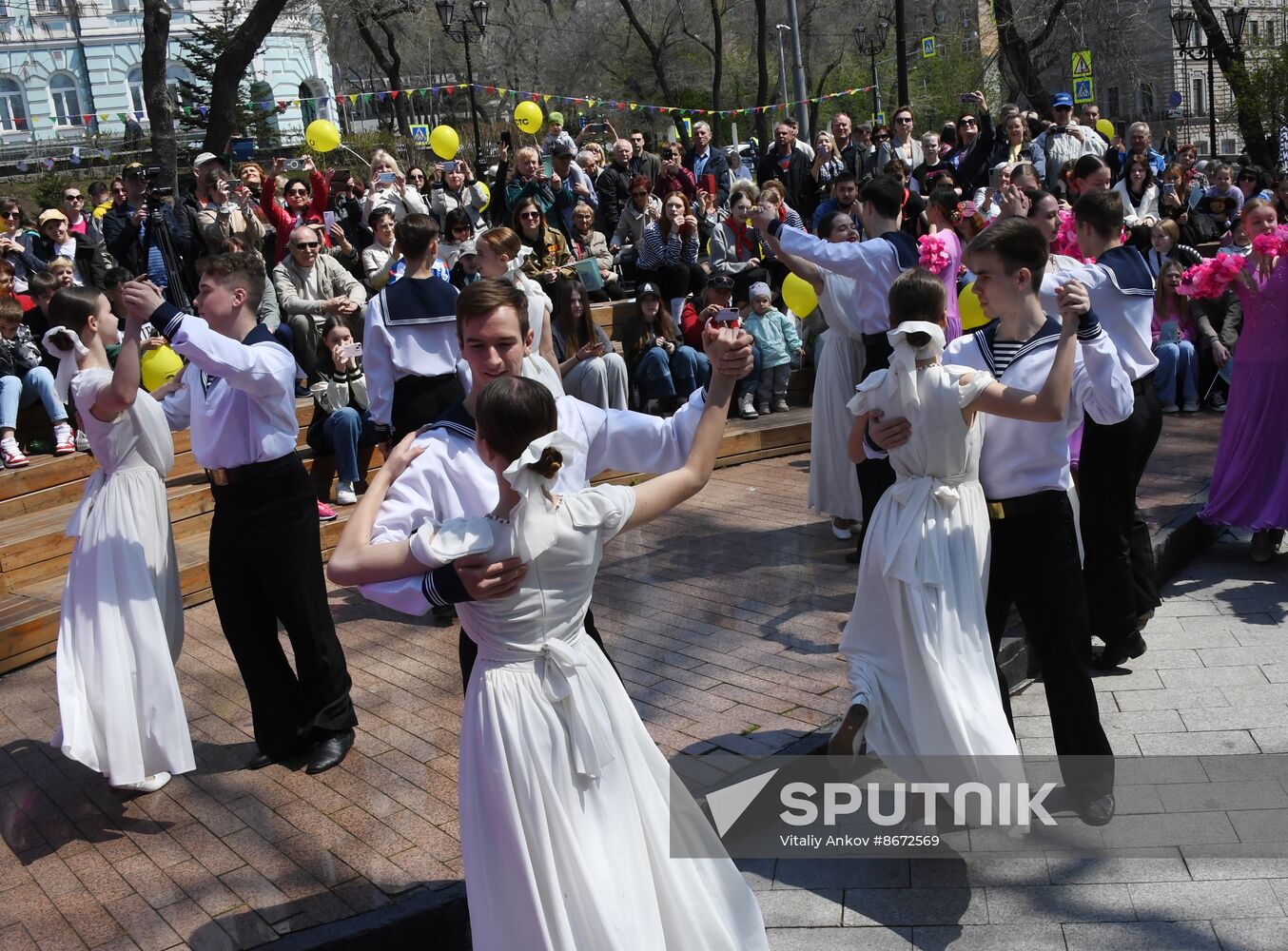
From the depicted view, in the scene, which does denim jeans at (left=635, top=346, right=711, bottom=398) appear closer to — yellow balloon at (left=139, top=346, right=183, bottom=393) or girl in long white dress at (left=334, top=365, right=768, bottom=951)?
yellow balloon at (left=139, top=346, right=183, bottom=393)

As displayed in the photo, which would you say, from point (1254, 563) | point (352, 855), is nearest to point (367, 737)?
point (352, 855)

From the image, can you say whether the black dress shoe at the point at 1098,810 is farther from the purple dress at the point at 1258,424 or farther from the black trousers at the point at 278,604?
the purple dress at the point at 1258,424

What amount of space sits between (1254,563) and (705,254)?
23.1ft

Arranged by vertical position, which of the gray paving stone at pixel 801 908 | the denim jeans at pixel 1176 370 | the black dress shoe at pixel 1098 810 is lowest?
the gray paving stone at pixel 801 908

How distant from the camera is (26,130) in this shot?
63.2m

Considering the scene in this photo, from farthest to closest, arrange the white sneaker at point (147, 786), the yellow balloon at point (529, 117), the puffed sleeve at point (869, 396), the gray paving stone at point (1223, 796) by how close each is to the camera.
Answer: the yellow balloon at point (529, 117) < the white sneaker at point (147, 786) < the gray paving stone at point (1223, 796) < the puffed sleeve at point (869, 396)

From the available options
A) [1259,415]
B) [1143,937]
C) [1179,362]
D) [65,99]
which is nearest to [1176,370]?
[1179,362]

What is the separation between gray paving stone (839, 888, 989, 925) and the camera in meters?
4.08

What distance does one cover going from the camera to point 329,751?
5414 millimetres

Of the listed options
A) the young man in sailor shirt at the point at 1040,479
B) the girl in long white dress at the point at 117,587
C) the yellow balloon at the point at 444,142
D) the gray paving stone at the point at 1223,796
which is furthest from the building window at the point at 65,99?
the gray paving stone at the point at 1223,796

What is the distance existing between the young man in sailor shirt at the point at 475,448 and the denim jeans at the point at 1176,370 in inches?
366

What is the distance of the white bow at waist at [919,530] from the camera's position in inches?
165

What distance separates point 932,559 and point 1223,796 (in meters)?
1.69

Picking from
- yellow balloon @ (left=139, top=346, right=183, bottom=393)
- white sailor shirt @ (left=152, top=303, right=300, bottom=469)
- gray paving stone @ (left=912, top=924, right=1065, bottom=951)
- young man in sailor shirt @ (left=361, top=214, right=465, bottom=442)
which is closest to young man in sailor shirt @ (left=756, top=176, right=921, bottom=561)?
young man in sailor shirt @ (left=361, top=214, right=465, bottom=442)
